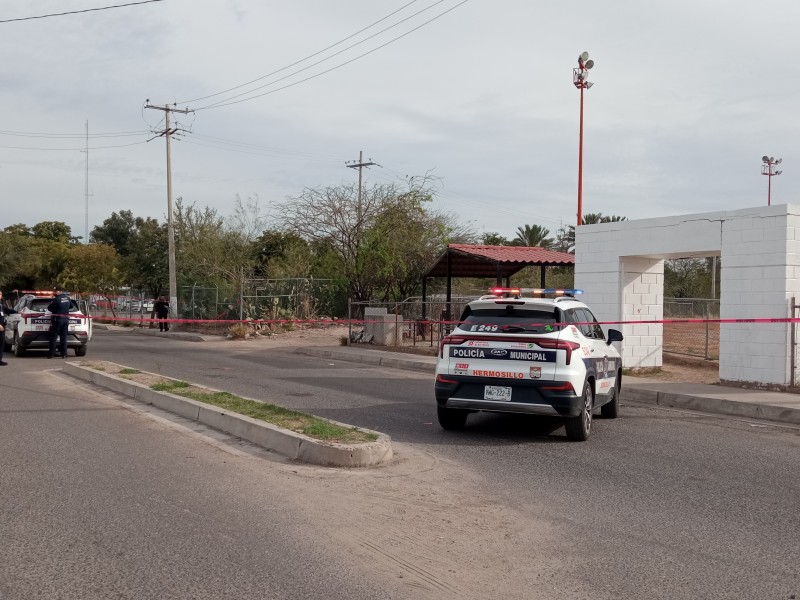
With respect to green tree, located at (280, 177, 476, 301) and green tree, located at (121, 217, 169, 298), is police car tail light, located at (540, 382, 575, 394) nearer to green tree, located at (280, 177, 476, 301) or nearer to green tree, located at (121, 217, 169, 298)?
green tree, located at (280, 177, 476, 301)

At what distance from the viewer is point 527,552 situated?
5.27 meters

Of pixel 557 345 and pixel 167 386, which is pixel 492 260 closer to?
pixel 167 386

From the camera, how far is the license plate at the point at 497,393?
9.20m

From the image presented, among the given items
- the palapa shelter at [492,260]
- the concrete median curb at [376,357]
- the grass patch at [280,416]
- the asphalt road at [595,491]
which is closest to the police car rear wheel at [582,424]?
the asphalt road at [595,491]

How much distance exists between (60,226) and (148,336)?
62.0 metres

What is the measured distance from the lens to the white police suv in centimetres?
905

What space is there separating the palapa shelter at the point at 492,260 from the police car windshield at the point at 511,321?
36.8 feet

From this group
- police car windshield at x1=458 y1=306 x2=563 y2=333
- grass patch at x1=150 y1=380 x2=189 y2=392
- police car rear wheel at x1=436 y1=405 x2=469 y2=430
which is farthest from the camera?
grass patch at x1=150 y1=380 x2=189 y2=392

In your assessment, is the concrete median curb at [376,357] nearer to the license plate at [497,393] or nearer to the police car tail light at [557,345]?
the license plate at [497,393]

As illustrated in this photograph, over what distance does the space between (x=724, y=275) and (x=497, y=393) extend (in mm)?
7707

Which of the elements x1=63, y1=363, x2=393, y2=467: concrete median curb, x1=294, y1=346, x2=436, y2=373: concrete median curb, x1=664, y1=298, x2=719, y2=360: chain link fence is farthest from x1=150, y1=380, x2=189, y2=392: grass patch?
x1=664, y1=298, x2=719, y2=360: chain link fence

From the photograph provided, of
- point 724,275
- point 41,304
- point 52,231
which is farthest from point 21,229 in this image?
point 724,275

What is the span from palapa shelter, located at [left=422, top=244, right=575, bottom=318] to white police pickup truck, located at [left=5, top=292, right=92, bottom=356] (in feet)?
32.3

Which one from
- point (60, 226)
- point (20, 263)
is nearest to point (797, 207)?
point (20, 263)
